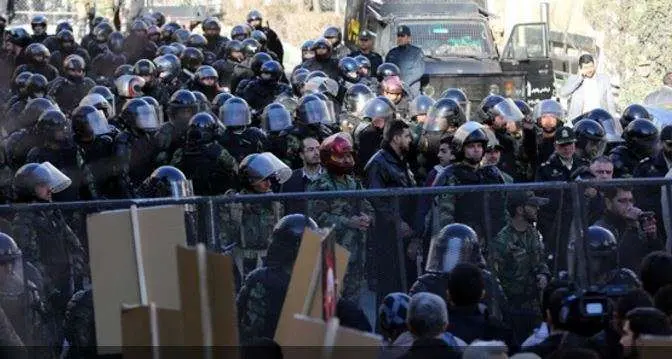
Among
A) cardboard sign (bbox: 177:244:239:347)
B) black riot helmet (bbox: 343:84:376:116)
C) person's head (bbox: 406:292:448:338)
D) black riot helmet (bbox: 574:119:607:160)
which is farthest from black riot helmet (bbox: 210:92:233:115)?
cardboard sign (bbox: 177:244:239:347)

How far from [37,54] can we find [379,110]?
311 inches

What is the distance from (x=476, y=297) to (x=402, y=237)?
2147mm

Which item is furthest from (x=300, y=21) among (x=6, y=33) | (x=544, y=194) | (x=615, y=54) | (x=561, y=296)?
(x=561, y=296)

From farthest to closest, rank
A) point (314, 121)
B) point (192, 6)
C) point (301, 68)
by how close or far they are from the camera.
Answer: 1. point (192, 6)
2. point (301, 68)
3. point (314, 121)

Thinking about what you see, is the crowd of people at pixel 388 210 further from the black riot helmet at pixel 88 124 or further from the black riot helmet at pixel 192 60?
the black riot helmet at pixel 192 60

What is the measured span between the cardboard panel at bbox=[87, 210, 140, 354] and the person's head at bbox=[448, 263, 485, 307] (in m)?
2.50

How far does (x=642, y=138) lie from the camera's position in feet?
44.9

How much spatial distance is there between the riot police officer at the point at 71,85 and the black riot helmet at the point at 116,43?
254 cm

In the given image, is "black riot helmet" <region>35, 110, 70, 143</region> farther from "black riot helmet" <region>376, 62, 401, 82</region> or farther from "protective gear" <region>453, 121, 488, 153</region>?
"black riot helmet" <region>376, 62, 401, 82</region>

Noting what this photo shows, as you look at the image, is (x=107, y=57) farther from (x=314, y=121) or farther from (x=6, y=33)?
(x=314, y=121)

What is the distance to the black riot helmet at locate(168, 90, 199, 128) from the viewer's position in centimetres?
1577

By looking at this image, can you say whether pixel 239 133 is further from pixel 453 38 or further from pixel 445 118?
pixel 453 38

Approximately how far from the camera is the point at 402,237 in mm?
10203

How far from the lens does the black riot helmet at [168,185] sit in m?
11.6
